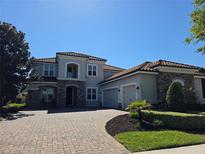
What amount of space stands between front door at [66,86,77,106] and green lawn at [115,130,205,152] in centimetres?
1870

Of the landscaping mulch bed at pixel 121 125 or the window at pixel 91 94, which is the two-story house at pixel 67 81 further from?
A: the landscaping mulch bed at pixel 121 125

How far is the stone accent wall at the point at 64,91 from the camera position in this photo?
77.7ft

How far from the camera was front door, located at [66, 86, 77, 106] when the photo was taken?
2616cm

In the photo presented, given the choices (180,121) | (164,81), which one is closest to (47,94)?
(164,81)

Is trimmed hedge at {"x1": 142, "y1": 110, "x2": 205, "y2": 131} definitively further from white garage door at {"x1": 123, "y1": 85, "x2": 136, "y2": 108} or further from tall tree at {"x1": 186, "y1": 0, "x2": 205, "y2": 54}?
white garage door at {"x1": 123, "y1": 85, "x2": 136, "y2": 108}

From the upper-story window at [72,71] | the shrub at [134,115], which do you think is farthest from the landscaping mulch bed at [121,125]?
the upper-story window at [72,71]

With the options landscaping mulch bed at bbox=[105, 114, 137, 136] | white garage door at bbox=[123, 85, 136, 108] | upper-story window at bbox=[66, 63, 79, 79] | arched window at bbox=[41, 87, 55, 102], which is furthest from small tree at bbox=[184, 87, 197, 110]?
arched window at bbox=[41, 87, 55, 102]

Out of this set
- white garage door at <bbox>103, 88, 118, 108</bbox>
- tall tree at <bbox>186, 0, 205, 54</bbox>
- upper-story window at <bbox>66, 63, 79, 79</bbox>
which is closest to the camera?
tall tree at <bbox>186, 0, 205, 54</bbox>

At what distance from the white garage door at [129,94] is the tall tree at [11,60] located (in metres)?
11.1

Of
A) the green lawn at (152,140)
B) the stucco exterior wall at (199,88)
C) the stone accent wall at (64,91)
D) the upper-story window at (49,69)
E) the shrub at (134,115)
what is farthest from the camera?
the upper-story window at (49,69)

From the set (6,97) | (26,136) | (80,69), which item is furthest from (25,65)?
(26,136)

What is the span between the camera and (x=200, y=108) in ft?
53.1

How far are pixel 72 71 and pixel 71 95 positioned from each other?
12.2 feet

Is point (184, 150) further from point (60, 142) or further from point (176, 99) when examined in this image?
point (176, 99)
